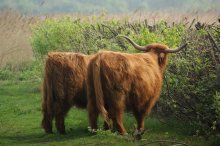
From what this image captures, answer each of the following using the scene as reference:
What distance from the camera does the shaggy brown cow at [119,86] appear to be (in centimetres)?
966

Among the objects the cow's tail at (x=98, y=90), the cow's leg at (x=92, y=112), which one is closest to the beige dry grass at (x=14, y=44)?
the cow's leg at (x=92, y=112)

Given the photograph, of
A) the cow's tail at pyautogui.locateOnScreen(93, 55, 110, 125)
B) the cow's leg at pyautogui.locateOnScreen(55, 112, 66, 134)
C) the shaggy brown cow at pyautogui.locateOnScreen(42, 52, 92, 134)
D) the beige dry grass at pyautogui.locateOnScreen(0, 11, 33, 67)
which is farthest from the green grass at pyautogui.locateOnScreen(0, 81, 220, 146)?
the beige dry grass at pyautogui.locateOnScreen(0, 11, 33, 67)

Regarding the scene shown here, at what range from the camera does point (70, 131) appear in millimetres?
11539

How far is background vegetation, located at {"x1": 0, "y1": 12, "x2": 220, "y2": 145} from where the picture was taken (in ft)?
32.5

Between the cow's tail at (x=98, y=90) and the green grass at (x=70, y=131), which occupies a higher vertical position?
the cow's tail at (x=98, y=90)

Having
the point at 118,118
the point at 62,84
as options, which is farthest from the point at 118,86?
the point at 62,84

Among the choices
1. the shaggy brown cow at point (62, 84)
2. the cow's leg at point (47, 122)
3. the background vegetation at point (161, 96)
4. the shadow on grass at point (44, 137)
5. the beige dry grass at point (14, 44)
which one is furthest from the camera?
the beige dry grass at point (14, 44)

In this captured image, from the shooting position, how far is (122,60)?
977cm

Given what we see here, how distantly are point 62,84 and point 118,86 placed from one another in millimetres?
1749

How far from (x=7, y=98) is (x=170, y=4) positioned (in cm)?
5541

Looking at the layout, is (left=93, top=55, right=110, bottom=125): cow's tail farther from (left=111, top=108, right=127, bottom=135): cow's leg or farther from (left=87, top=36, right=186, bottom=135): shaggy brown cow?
(left=111, top=108, right=127, bottom=135): cow's leg

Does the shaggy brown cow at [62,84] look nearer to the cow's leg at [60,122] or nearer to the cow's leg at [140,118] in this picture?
the cow's leg at [60,122]

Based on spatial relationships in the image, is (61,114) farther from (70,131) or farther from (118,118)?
(118,118)

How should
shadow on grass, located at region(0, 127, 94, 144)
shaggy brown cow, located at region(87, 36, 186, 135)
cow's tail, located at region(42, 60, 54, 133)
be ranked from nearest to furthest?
shaggy brown cow, located at region(87, 36, 186, 135)
shadow on grass, located at region(0, 127, 94, 144)
cow's tail, located at region(42, 60, 54, 133)
